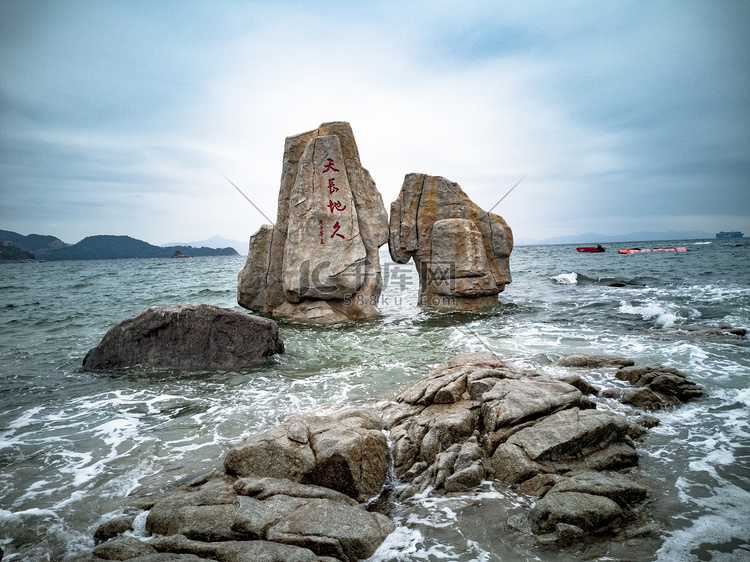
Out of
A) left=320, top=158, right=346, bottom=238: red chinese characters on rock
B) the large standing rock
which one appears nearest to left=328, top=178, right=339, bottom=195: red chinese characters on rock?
left=320, top=158, right=346, bottom=238: red chinese characters on rock

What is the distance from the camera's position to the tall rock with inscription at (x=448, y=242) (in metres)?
16.1

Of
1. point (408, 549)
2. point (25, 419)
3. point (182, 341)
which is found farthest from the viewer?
point (182, 341)

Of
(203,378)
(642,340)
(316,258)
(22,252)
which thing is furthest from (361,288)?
(22,252)

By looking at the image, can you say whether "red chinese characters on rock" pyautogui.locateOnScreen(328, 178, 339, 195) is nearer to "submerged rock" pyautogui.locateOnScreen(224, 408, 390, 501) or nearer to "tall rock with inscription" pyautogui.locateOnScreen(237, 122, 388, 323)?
"tall rock with inscription" pyautogui.locateOnScreen(237, 122, 388, 323)

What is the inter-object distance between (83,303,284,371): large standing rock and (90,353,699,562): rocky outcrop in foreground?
164 inches

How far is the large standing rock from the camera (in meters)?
9.73

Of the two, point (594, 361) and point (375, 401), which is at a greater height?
point (594, 361)

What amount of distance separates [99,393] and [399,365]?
5902 mm

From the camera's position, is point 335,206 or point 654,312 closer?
point 654,312

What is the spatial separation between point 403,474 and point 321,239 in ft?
35.7

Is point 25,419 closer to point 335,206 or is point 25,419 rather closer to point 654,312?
point 335,206

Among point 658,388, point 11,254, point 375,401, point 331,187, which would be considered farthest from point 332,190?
point 11,254

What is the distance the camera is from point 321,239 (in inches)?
587

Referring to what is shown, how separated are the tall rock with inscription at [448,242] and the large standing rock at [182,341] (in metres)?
8.25
